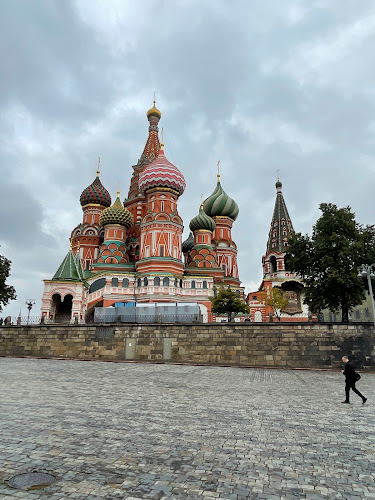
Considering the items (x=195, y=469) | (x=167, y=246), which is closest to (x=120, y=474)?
(x=195, y=469)

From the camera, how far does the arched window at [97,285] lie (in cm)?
4191

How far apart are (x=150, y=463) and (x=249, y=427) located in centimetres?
297

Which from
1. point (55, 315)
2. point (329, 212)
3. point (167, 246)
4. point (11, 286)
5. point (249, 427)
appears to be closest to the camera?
point (249, 427)

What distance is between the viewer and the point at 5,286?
3497 cm

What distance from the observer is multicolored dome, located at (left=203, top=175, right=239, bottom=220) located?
5853 centimetres

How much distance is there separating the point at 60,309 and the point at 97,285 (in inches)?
212

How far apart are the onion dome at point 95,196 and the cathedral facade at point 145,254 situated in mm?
Answer: 163

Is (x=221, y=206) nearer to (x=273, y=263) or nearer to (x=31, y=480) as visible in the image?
(x=273, y=263)

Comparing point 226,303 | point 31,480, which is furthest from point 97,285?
point 31,480

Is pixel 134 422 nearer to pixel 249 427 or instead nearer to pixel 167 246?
pixel 249 427

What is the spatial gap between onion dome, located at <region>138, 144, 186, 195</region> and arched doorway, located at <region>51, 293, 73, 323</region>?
57.7ft

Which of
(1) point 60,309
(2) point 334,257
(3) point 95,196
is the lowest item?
(1) point 60,309

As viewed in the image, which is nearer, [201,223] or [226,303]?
[226,303]

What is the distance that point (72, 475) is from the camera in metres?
4.80
